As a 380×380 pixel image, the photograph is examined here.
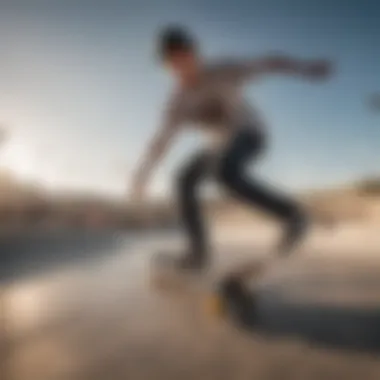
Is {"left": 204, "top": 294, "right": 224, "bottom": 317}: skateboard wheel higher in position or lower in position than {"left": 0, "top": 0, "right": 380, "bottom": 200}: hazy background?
lower

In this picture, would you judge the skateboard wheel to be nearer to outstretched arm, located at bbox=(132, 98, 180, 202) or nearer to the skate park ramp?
the skate park ramp

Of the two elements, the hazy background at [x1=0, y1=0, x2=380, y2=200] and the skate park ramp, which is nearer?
the skate park ramp

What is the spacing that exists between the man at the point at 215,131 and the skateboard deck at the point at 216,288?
29 mm

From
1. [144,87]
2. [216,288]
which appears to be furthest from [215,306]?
[144,87]

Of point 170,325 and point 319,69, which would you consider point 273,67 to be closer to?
point 319,69

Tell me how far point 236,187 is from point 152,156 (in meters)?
0.19

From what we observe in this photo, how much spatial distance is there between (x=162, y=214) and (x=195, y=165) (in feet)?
0.41

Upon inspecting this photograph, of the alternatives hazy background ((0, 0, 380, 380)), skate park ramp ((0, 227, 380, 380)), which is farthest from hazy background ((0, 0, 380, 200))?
skate park ramp ((0, 227, 380, 380))

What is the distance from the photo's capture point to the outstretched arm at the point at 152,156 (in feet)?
3.87

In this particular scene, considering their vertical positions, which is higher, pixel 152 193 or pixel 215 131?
pixel 215 131

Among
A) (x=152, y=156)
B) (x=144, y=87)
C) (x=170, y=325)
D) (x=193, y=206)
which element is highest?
(x=144, y=87)

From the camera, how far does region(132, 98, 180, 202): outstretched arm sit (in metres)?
1.18

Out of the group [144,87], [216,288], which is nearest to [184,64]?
[144,87]

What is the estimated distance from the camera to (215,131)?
46.1 inches
